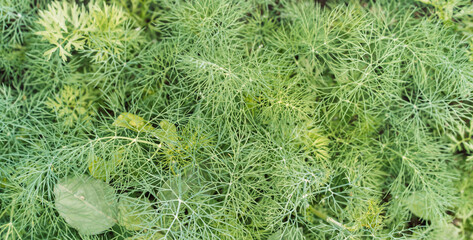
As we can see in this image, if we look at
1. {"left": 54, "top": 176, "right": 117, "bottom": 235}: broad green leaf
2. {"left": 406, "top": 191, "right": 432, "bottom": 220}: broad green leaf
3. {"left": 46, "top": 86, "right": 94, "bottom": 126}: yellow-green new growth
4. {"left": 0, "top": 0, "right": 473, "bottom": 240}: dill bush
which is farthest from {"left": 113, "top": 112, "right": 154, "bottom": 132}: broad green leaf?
{"left": 406, "top": 191, "right": 432, "bottom": 220}: broad green leaf

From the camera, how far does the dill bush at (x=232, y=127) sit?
6.61ft

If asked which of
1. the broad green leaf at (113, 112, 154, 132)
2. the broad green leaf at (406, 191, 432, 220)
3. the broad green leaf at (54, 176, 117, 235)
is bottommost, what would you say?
the broad green leaf at (54, 176, 117, 235)

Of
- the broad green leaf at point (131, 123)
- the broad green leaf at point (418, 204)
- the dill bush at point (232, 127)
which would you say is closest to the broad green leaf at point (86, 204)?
the dill bush at point (232, 127)

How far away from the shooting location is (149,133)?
2.09m

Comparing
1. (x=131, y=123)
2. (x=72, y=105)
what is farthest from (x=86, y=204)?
(x=72, y=105)

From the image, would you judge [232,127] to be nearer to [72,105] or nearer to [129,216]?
[129,216]

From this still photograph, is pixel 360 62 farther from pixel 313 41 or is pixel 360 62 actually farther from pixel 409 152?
pixel 409 152

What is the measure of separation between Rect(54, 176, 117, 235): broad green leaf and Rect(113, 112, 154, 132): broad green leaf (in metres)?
0.36

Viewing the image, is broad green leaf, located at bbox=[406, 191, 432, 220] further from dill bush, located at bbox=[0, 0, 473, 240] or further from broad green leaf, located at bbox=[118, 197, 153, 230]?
→ broad green leaf, located at bbox=[118, 197, 153, 230]

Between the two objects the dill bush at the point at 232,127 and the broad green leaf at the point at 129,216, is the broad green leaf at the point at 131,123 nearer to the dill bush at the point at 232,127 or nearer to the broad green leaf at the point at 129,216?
the dill bush at the point at 232,127

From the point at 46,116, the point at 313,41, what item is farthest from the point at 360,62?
the point at 46,116

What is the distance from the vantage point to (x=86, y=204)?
6.88 ft

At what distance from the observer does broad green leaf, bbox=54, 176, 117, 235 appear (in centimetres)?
207

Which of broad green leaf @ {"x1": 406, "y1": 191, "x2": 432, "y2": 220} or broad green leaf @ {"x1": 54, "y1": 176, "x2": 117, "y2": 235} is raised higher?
broad green leaf @ {"x1": 406, "y1": 191, "x2": 432, "y2": 220}
